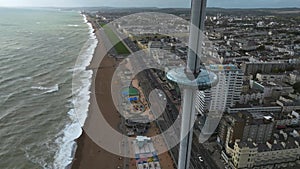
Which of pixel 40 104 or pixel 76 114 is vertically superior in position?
pixel 40 104

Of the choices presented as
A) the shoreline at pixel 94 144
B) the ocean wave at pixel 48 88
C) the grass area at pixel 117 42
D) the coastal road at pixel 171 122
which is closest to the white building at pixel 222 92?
the coastal road at pixel 171 122

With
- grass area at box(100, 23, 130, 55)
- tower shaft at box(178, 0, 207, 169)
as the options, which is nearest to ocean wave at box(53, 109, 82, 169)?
tower shaft at box(178, 0, 207, 169)

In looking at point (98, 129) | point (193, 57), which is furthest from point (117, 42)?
point (193, 57)

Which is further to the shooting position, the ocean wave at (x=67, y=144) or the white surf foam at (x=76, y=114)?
the white surf foam at (x=76, y=114)

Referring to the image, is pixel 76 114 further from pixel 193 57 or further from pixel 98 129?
pixel 193 57

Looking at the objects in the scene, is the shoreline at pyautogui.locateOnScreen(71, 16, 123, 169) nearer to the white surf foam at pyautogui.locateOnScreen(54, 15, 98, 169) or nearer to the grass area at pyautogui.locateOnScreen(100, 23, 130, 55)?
the white surf foam at pyautogui.locateOnScreen(54, 15, 98, 169)

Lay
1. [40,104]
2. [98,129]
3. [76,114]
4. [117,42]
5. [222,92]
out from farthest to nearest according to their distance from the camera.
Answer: [117,42]
[40,104]
[76,114]
[222,92]
[98,129]

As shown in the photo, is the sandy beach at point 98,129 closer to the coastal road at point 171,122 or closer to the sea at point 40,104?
the sea at point 40,104
